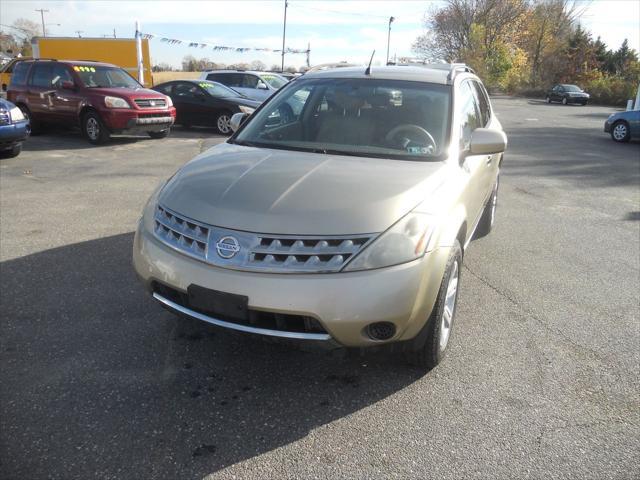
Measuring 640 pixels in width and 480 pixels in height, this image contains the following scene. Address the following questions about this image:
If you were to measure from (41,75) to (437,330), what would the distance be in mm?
12194

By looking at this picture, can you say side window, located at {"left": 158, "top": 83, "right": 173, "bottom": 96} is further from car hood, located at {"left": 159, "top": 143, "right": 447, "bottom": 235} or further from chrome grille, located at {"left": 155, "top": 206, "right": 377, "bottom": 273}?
chrome grille, located at {"left": 155, "top": 206, "right": 377, "bottom": 273}

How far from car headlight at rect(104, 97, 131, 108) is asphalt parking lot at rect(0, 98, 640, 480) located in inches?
259

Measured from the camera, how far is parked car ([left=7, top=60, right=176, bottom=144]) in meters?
11.1

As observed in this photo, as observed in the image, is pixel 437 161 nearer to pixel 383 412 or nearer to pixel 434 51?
pixel 383 412

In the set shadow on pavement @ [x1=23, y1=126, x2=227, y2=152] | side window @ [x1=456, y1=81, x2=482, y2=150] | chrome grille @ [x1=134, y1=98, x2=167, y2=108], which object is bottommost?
shadow on pavement @ [x1=23, y1=126, x2=227, y2=152]

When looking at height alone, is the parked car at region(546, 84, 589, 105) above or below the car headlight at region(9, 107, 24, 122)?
above

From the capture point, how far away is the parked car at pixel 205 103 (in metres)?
13.5

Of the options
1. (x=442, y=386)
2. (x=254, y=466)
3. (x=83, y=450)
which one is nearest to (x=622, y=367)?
(x=442, y=386)

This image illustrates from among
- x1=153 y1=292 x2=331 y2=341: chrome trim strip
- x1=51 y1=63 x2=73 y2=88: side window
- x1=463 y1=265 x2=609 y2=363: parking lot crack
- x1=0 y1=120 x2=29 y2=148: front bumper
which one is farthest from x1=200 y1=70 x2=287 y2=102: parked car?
x1=153 y1=292 x2=331 y2=341: chrome trim strip

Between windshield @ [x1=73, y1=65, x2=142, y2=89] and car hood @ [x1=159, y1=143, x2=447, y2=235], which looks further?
windshield @ [x1=73, y1=65, x2=142, y2=89]

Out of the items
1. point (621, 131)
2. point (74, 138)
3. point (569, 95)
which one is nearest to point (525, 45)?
point (569, 95)

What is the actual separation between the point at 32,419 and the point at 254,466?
1.15 metres

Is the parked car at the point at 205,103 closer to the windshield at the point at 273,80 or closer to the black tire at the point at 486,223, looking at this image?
the windshield at the point at 273,80

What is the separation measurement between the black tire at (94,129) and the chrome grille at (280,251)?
985 cm
